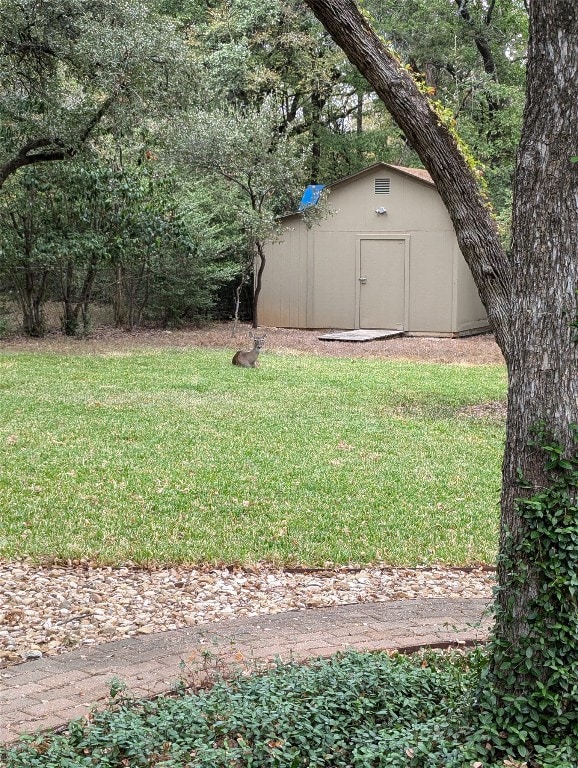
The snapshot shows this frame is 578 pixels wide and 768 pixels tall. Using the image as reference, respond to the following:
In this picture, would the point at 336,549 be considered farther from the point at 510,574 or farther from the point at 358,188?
the point at 358,188

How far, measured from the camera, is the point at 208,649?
356 cm

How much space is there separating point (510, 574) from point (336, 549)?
260 cm

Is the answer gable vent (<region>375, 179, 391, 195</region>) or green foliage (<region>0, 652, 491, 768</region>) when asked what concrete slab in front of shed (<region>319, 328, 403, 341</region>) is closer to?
gable vent (<region>375, 179, 391, 195</region>)

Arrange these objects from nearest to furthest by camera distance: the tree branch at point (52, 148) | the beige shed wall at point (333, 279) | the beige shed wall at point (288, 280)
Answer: the tree branch at point (52, 148)
the beige shed wall at point (333, 279)
the beige shed wall at point (288, 280)

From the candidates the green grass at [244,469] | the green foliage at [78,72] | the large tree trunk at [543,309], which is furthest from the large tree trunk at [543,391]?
the green foliage at [78,72]

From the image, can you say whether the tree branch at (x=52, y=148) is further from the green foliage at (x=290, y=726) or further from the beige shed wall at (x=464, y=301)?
the beige shed wall at (x=464, y=301)

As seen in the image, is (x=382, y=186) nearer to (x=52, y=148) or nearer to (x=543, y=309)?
(x=52, y=148)

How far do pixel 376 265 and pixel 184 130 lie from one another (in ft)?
28.3

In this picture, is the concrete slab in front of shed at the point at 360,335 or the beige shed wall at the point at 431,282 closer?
the concrete slab in front of shed at the point at 360,335

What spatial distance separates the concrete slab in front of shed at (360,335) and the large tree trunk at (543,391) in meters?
16.6

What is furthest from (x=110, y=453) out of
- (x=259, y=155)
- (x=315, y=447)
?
(x=259, y=155)

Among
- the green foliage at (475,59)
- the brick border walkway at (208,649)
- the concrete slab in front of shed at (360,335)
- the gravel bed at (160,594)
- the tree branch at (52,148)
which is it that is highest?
the green foliage at (475,59)

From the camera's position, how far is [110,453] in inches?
295

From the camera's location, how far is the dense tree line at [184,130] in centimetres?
1033
